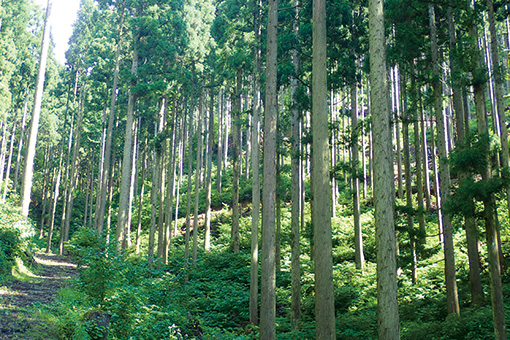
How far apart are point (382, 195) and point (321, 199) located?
49.0 inches

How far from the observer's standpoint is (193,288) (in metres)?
16.1

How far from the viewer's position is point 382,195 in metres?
6.43

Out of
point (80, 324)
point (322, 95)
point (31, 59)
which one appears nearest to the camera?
point (80, 324)

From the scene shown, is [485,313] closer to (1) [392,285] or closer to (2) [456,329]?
(2) [456,329]

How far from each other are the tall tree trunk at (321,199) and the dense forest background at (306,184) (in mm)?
31

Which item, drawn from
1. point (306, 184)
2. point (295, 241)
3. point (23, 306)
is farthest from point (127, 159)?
point (306, 184)

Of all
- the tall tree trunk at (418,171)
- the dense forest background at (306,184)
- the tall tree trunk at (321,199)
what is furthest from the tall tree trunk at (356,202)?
the tall tree trunk at (321,199)

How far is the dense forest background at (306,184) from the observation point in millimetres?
7469

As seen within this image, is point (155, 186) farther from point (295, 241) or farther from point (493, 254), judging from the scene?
point (493, 254)

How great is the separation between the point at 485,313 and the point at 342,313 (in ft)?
14.3

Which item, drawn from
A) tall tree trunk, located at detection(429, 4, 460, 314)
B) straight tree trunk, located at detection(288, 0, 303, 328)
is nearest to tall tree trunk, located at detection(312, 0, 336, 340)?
straight tree trunk, located at detection(288, 0, 303, 328)

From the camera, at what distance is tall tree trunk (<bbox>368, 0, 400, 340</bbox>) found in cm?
605

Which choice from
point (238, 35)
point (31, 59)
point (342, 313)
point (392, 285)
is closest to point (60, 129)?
point (31, 59)

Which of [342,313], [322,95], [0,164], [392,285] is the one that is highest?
[0,164]
